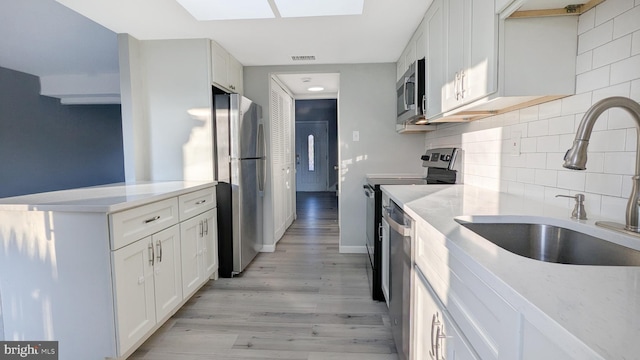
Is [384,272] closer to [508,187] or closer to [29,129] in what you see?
[508,187]

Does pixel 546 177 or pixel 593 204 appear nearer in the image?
pixel 593 204

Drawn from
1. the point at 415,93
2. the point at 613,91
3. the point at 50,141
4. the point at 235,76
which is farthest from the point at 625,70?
the point at 50,141

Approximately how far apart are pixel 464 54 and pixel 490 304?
4.50 feet

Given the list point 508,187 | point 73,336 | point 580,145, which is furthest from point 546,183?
point 73,336

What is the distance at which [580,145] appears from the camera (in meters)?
0.86

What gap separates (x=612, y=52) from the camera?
3.59ft

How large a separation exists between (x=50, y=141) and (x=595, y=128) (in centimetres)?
441

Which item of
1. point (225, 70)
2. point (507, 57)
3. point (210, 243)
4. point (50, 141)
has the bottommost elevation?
point (210, 243)

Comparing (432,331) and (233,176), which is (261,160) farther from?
(432,331)

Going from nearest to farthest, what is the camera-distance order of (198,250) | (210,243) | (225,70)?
(198,250), (210,243), (225,70)

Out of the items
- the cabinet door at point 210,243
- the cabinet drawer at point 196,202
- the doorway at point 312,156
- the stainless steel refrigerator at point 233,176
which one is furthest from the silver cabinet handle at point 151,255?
the doorway at point 312,156

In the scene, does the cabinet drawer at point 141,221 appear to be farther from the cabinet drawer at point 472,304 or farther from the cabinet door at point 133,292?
the cabinet drawer at point 472,304

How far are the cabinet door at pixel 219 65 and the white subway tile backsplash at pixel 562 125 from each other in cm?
254

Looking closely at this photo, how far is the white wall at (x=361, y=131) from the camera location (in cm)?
351
